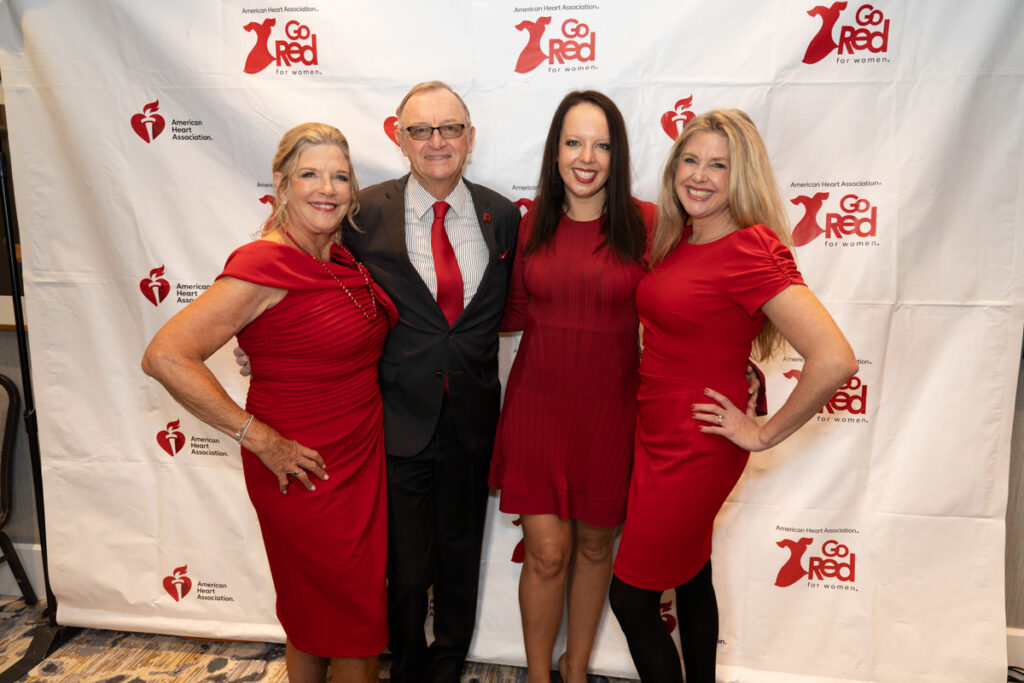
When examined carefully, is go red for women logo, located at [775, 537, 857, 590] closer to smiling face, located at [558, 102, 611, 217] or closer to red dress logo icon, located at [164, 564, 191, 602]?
smiling face, located at [558, 102, 611, 217]

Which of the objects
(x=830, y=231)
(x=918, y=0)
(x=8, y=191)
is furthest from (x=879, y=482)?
(x=8, y=191)

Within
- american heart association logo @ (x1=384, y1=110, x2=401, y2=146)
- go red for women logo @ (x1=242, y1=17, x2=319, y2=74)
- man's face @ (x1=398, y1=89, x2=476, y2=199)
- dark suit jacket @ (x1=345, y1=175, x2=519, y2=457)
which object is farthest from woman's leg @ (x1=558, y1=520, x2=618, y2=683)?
go red for women logo @ (x1=242, y1=17, x2=319, y2=74)

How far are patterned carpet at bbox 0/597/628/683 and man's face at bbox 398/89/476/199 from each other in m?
1.81

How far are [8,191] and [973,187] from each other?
3490 millimetres

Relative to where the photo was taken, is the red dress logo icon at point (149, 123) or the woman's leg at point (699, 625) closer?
the woman's leg at point (699, 625)

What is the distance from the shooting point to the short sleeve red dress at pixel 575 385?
74.6 inches

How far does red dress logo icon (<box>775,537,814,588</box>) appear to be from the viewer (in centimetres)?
240

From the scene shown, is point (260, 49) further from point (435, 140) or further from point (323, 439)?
point (323, 439)

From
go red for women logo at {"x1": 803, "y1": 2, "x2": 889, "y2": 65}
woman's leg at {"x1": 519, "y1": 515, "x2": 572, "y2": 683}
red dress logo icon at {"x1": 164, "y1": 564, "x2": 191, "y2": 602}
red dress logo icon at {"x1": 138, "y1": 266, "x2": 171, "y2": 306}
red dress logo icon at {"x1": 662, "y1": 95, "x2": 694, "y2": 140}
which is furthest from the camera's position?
red dress logo icon at {"x1": 164, "y1": 564, "x2": 191, "y2": 602}

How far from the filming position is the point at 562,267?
6.24 ft

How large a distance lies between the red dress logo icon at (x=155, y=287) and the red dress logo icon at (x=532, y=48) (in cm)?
156

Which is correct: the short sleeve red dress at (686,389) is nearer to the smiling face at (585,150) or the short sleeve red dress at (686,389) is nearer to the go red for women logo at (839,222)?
the smiling face at (585,150)

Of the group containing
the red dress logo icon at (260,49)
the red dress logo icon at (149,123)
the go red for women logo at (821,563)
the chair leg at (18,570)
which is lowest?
the chair leg at (18,570)

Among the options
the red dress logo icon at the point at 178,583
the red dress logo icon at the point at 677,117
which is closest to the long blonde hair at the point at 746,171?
the red dress logo icon at the point at 677,117
